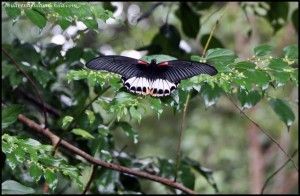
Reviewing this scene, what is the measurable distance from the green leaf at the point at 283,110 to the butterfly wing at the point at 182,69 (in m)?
0.39

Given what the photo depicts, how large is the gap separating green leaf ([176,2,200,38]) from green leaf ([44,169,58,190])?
949 millimetres

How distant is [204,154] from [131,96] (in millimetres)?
4146

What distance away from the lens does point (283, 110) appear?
1.27 meters

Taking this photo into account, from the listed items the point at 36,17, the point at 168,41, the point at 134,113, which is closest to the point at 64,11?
the point at 36,17

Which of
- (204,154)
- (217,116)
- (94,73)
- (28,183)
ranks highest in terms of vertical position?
(217,116)

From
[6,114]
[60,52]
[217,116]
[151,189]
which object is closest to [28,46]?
[60,52]

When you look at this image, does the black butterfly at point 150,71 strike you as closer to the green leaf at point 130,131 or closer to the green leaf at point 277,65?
the green leaf at point 277,65

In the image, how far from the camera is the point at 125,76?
97cm

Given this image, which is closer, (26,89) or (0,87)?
(0,87)

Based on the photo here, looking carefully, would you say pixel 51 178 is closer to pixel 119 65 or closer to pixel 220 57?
pixel 119 65

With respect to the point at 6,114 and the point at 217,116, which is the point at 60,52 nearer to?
the point at 6,114

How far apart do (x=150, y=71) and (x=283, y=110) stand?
45 cm

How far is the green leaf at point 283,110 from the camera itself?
126 centimetres

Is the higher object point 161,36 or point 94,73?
point 161,36
